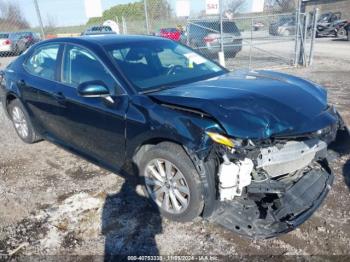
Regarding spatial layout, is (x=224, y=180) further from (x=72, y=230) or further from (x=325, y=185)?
(x=72, y=230)

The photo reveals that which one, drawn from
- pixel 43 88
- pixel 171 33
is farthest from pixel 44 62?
pixel 171 33

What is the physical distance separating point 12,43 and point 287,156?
59.8 feet

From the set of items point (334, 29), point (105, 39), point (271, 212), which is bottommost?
point (334, 29)

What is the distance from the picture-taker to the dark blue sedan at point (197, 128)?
2771 mm

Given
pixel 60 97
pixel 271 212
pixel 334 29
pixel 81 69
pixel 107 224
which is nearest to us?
pixel 271 212

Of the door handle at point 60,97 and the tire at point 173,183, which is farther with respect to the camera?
the door handle at point 60,97

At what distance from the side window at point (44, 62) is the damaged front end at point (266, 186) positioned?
8.31 feet

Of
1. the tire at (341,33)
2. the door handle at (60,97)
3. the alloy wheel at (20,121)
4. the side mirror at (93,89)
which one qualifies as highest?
the side mirror at (93,89)

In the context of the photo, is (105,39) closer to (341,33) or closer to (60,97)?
(60,97)

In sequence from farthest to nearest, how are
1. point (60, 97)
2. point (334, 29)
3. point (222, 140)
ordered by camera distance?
point (334, 29) → point (60, 97) → point (222, 140)

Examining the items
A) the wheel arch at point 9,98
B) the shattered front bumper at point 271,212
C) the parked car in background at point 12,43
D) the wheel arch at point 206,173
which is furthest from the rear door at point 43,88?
the parked car in background at point 12,43

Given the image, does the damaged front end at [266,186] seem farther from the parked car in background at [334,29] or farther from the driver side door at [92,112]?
the parked car in background at [334,29]

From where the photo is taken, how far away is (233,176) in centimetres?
271

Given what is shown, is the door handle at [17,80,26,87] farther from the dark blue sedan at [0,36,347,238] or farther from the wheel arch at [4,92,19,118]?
the dark blue sedan at [0,36,347,238]
